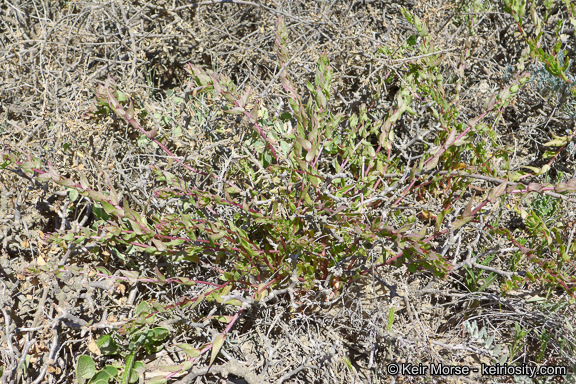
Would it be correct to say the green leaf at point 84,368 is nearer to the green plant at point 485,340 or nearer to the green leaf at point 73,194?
the green leaf at point 73,194

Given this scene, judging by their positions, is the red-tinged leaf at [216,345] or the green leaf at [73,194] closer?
the red-tinged leaf at [216,345]

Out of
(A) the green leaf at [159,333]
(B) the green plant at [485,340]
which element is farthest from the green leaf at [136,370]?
(B) the green plant at [485,340]

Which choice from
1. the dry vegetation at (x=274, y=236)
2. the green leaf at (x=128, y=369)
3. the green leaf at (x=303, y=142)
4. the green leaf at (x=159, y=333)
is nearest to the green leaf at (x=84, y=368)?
the dry vegetation at (x=274, y=236)

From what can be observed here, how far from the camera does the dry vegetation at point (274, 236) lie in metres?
1.96

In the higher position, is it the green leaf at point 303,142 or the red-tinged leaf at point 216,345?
the green leaf at point 303,142

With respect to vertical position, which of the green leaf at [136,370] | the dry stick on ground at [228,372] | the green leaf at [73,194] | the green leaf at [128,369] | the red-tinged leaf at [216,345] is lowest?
the dry stick on ground at [228,372]

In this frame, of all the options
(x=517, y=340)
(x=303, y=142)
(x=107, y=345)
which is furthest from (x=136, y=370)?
(x=517, y=340)

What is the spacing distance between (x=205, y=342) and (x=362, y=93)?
5.20 feet

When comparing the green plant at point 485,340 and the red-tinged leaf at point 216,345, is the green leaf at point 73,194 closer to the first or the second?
the red-tinged leaf at point 216,345

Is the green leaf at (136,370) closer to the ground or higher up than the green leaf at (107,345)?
closer to the ground

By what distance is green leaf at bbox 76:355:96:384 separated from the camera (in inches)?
77.1

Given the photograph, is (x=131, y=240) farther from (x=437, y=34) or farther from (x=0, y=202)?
(x=437, y=34)

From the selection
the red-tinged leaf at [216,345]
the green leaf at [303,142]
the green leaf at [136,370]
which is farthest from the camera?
the green leaf at [136,370]

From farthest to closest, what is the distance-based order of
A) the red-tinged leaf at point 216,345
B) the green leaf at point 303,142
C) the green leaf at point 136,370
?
the green leaf at point 136,370, the red-tinged leaf at point 216,345, the green leaf at point 303,142
